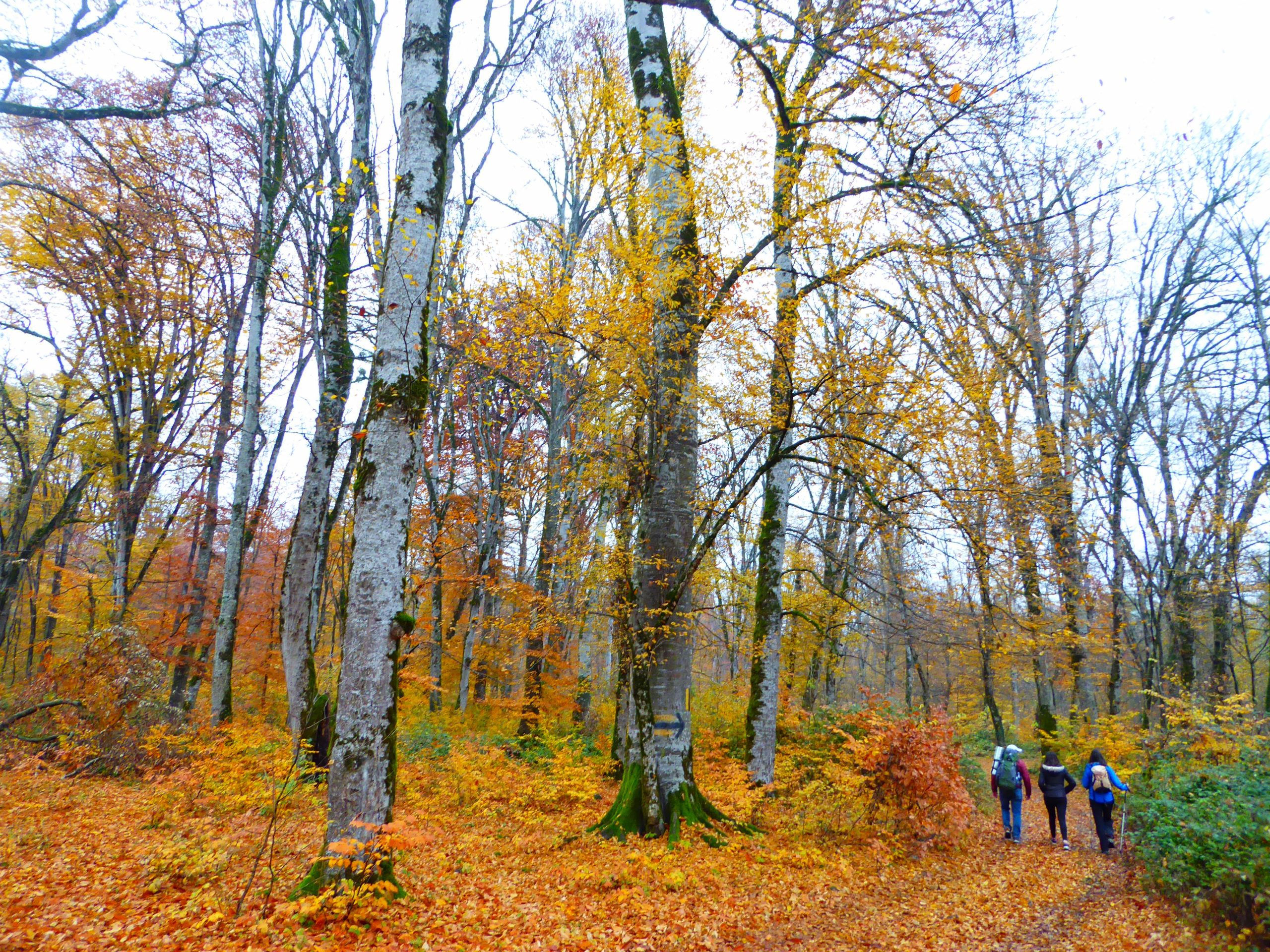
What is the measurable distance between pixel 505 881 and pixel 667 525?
11.7 ft

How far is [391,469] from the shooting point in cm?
423

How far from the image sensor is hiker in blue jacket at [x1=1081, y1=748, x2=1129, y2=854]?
24.5 ft

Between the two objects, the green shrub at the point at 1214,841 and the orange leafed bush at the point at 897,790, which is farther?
the orange leafed bush at the point at 897,790

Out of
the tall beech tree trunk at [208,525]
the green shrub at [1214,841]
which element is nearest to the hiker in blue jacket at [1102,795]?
the green shrub at [1214,841]

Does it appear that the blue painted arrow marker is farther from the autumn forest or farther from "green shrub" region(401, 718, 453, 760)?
"green shrub" region(401, 718, 453, 760)

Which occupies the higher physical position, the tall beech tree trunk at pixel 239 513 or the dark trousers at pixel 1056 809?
the tall beech tree trunk at pixel 239 513

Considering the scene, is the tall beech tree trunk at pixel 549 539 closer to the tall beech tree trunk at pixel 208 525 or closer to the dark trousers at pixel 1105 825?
the tall beech tree trunk at pixel 208 525

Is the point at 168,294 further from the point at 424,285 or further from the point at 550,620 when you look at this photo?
the point at 424,285

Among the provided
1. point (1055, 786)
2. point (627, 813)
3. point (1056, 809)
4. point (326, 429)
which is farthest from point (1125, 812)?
point (326, 429)

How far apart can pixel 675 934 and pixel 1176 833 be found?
16.7 ft

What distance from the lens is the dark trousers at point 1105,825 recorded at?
7.55 metres

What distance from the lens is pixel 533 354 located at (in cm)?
778

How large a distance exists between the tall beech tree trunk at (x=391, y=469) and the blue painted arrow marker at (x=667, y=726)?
2764 millimetres

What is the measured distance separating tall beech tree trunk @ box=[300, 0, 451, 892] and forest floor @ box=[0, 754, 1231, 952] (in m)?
0.54
